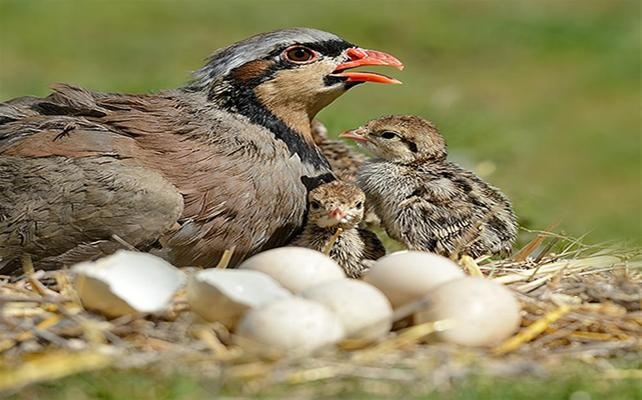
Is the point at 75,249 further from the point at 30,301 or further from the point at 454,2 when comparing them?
the point at 454,2

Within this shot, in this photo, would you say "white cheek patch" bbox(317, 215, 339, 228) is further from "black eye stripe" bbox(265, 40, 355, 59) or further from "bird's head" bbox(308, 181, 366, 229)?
"black eye stripe" bbox(265, 40, 355, 59)

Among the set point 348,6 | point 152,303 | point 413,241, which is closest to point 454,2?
point 348,6

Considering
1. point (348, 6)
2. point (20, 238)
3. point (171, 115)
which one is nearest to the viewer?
point (20, 238)

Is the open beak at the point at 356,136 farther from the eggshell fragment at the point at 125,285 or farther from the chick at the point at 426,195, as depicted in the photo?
the eggshell fragment at the point at 125,285

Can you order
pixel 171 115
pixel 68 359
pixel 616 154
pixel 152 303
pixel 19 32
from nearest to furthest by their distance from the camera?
1. pixel 68 359
2. pixel 152 303
3. pixel 171 115
4. pixel 616 154
5. pixel 19 32

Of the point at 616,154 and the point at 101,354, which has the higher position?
the point at 616,154

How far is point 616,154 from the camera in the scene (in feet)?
44.3

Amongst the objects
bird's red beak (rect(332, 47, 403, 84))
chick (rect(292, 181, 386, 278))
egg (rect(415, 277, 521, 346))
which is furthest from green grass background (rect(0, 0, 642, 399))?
egg (rect(415, 277, 521, 346))

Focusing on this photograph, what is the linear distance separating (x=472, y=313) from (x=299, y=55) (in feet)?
6.21

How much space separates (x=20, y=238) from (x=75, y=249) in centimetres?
23

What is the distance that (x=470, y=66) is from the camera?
1650cm

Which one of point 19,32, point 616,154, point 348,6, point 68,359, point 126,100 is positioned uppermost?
point 348,6

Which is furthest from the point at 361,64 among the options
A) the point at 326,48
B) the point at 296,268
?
the point at 296,268

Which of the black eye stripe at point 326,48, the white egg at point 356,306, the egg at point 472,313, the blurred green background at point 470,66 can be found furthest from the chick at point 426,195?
the blurred green background at point 470,66
